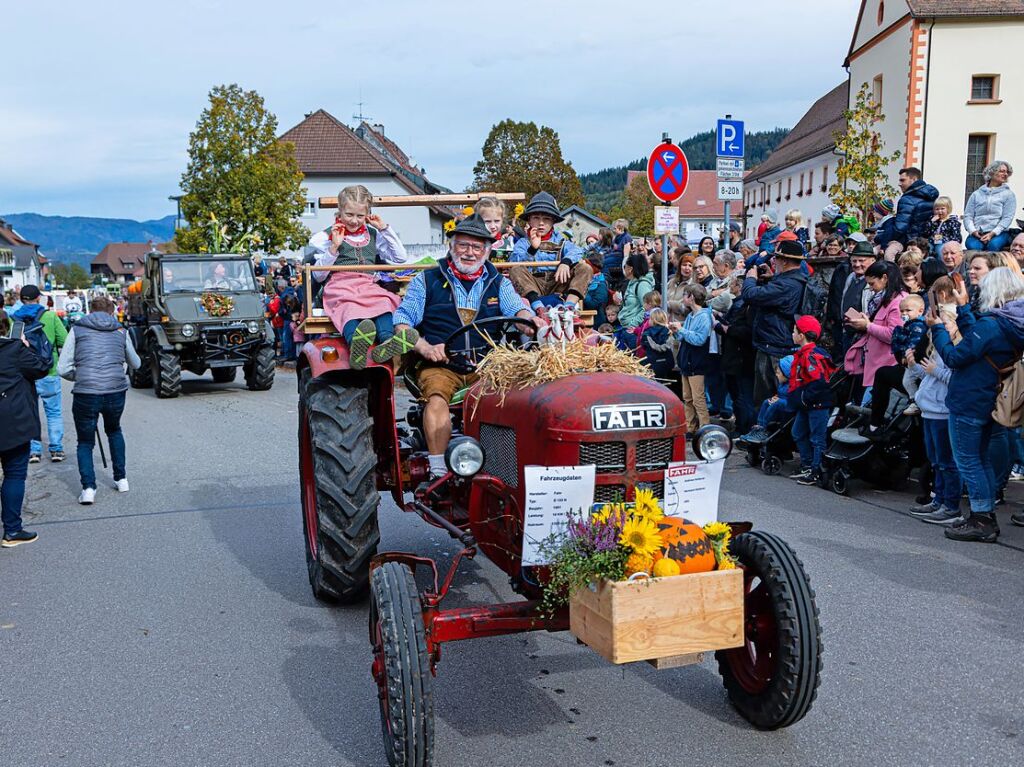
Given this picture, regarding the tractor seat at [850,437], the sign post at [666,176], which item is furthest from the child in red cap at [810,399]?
the sign post at [666,176]

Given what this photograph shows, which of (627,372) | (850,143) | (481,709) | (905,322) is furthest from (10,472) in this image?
(850,143)

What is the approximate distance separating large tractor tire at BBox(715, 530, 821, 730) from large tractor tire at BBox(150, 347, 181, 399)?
1363cm

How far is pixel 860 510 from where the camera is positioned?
294 inches

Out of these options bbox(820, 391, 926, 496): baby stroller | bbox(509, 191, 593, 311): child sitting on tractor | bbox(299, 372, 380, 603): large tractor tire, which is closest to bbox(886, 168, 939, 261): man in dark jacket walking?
bbox(820, 391, 926, 496): baby stroller

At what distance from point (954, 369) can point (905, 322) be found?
1078 mm

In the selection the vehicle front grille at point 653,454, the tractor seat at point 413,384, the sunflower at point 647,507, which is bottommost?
the sunflower at point 647,507

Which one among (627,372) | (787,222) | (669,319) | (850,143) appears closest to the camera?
(627,372)

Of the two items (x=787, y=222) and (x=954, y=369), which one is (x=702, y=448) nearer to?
(x=954, y=369)

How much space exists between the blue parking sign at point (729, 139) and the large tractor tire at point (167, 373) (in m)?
9.58

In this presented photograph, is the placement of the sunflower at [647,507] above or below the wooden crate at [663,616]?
above

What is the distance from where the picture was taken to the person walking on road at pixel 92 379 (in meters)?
8.37

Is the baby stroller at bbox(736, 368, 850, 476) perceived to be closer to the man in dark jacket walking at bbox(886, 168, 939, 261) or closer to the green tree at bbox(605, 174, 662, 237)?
the man in dark jacket walking at bbox(886, 168, 939, 261)

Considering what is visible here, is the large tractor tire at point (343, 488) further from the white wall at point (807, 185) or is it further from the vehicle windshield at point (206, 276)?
the white wall at point (807, 185)

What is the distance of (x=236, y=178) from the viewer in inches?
1367
